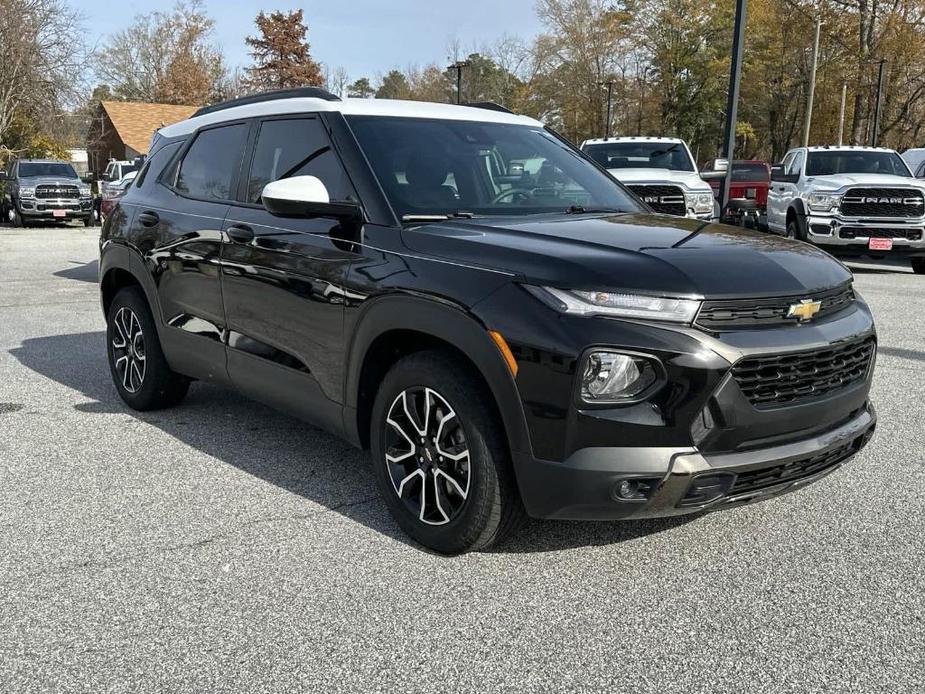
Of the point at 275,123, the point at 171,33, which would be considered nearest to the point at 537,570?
Answer: the point at 275,123

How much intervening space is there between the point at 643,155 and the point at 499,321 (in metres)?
12.1

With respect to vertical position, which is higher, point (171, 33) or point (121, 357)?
point (171, 33)

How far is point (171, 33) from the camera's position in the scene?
71.2m

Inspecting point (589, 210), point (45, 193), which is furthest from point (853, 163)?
point (45, 193)

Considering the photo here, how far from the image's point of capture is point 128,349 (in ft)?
18.3

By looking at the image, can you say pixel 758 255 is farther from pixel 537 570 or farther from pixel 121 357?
pixel 121 357

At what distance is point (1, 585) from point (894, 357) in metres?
6.57

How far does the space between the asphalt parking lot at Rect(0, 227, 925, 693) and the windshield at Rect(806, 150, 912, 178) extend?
36.1ft

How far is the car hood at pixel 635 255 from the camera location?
9.74 feet

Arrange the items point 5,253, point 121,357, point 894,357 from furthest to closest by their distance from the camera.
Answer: point 5,253, point 894,357, point 121,357

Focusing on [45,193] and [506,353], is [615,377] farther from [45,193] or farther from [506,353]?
[45,193]

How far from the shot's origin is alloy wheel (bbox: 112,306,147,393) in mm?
5441

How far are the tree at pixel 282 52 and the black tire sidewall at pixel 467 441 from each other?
71459mm

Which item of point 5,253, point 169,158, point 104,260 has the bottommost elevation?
point 5,253
